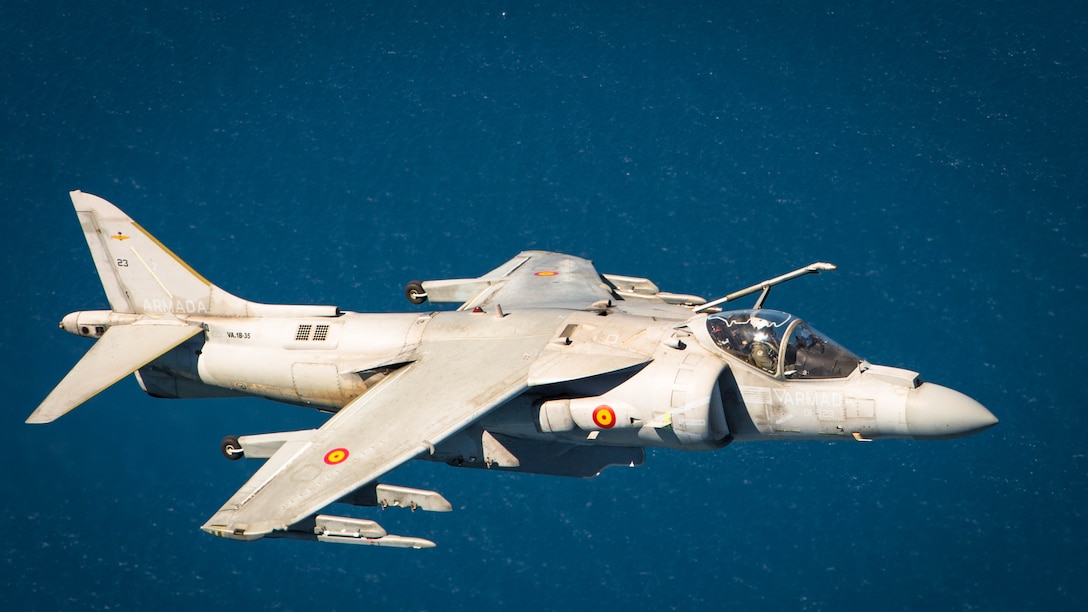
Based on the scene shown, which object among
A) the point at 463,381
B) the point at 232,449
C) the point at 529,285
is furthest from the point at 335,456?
the point at 529,285

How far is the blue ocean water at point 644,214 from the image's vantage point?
3538 centimetres

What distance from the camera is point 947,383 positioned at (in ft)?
122

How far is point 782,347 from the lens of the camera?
1084 inches

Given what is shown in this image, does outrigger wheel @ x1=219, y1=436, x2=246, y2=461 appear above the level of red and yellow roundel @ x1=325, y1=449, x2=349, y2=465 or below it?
above

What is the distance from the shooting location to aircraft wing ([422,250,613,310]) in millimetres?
32500

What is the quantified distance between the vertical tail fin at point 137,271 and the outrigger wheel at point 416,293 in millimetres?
4013

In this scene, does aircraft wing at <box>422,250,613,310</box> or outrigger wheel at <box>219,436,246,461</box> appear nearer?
outrigger wheel at <box>219,436,246,461</box>

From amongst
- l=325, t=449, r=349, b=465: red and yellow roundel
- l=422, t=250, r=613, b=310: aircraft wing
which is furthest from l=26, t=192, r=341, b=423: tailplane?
l=325, t=449, r=349, b=465: red and yellow roundel

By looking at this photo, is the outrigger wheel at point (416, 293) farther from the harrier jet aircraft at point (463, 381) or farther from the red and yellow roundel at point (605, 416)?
the red and yellow roundel at point (605, 416)

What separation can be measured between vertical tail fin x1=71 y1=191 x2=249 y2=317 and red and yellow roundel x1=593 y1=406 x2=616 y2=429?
28.1 feet

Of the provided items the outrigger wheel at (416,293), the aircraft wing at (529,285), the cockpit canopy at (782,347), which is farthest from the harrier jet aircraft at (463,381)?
the outrigger wheel at (416,293)

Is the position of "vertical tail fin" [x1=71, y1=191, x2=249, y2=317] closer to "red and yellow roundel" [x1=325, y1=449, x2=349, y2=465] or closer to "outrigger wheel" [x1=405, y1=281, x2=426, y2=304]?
"outrigger wheel" [x1=405, y1=281, x2=426, y2=304]

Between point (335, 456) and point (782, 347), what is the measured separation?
25.8 feet

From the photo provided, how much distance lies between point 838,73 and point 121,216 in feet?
60.8
